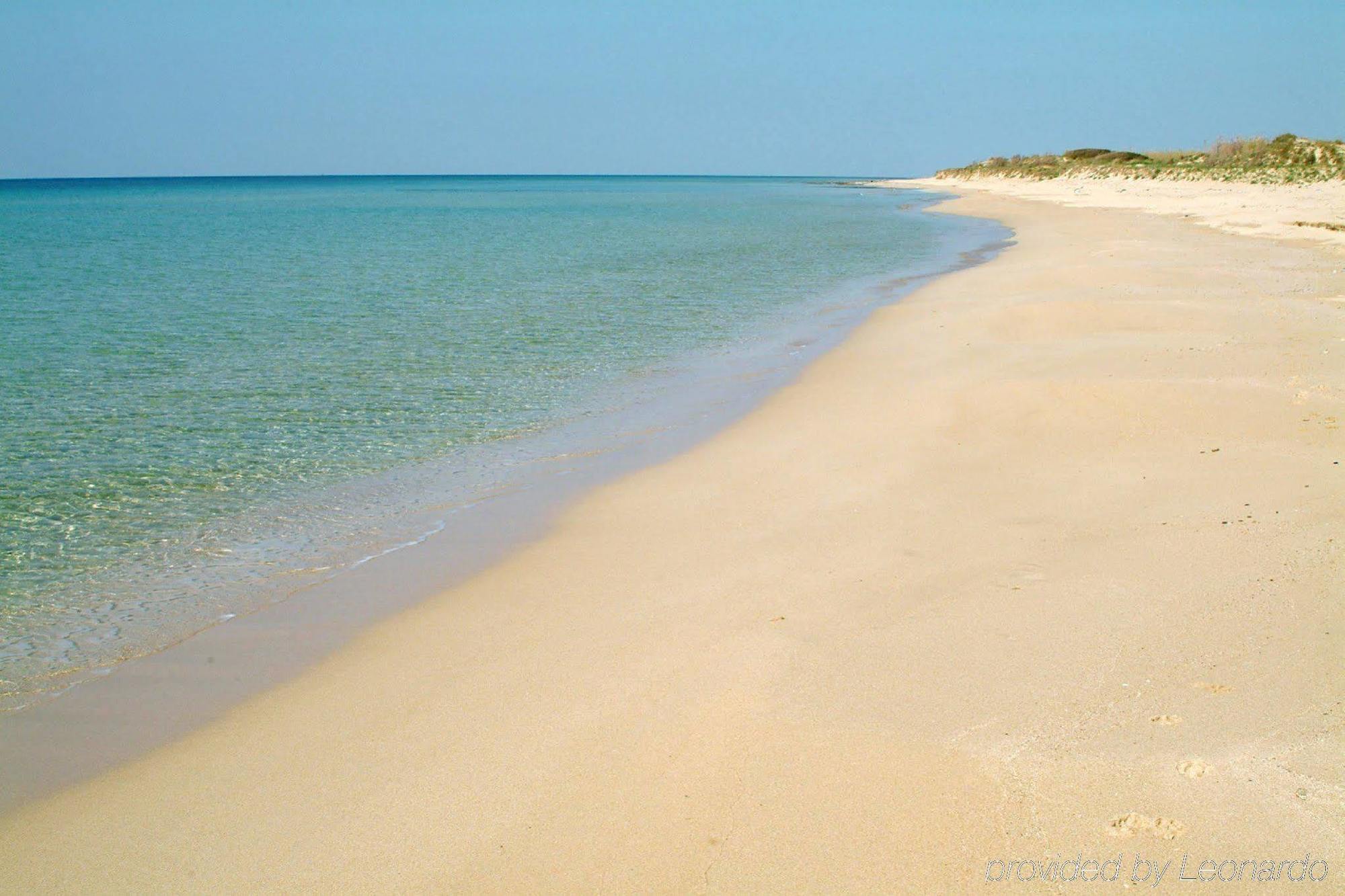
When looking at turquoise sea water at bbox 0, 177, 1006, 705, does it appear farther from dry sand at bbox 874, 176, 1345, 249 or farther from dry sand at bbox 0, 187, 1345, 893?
dry sand at bbox 874, 176, 1345, 249

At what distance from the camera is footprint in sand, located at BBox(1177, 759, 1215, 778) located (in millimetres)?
3266

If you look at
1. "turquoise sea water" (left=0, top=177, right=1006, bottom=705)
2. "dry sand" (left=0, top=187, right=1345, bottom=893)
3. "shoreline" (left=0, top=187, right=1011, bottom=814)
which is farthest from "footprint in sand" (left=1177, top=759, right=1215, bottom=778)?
A: "turquoise sea water" (left=0, top=177, right=1006, bottom=705)

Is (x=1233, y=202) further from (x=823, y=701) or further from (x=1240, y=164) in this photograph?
(x=823, y=701)

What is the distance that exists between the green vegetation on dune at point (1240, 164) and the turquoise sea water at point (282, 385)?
1891cm

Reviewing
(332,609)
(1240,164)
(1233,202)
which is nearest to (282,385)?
(332,609)

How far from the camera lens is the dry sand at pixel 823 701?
123 inches

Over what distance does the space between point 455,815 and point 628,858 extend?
2.25 ft

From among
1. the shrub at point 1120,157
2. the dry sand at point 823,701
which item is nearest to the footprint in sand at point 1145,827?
the dry sand at point 823,701

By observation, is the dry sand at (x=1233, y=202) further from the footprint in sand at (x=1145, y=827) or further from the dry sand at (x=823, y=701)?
the footprint in sand at (x=1145, y=827)

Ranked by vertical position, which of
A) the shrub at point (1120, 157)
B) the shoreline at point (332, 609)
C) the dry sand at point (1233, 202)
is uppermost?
the shrub at point (1120, 157)

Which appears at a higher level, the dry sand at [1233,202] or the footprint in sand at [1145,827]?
the dry sand at [1233,202]

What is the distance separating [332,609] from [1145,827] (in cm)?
420

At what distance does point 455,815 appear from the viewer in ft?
11.1

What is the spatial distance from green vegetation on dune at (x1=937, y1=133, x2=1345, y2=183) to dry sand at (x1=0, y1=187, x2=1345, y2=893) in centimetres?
3749
